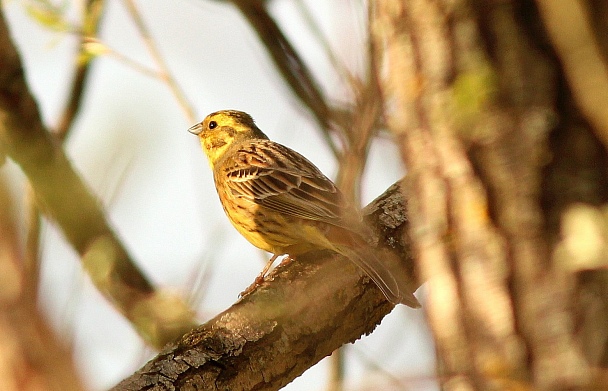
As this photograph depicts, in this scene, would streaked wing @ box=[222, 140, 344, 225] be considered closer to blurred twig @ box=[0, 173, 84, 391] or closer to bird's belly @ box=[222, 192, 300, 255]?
bird's belly @ box=[222, 192, 300, 255]

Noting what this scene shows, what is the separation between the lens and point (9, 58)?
17.9ft

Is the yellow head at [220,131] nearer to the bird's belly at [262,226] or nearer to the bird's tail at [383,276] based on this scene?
the bird's belly at [262,226]

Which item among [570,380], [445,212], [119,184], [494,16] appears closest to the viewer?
[570,380]

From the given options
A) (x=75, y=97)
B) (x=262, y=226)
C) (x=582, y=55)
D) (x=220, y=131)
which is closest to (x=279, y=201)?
(x=262, y=226)

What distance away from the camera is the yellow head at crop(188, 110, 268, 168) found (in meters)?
6.88

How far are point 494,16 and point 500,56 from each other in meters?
0.08

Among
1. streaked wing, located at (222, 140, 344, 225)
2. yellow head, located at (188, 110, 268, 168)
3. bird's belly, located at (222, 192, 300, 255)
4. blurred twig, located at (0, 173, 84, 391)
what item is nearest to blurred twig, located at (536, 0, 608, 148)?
blurred twig, located at (0, 173, 84, 391)

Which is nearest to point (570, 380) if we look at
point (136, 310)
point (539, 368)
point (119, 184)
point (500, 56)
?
point (539, 368)

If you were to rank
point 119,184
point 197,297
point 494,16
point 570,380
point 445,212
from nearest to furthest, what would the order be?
point 570,380 → point 494,16 → point 445,212 → point 119,184 → point 197,297

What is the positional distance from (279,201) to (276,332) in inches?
74.5

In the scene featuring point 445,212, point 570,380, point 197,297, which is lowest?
point 570,380

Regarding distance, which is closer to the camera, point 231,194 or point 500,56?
point 500,56

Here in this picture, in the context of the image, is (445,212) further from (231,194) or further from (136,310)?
(231,194)

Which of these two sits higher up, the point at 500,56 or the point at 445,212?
the point at 500,56
